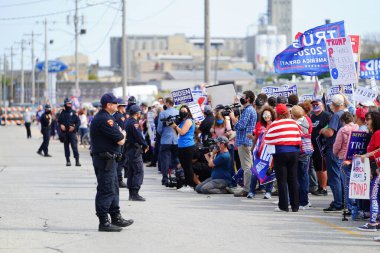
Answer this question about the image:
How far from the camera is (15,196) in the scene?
60.3 feet

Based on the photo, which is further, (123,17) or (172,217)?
(123,17)

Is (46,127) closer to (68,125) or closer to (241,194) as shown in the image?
(68,125)

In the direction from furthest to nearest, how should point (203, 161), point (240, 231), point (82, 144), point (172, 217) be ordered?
point (82, 144)
point (203, 161)
point (172, 217)
point (240, 231)

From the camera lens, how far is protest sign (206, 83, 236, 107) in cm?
2447

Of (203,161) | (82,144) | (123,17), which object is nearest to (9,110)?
(123,17)

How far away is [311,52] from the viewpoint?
21.7 meters

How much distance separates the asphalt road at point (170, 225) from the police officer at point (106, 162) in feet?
0.81

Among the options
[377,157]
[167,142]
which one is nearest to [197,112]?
[167,142]

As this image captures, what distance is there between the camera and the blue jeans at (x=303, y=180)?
16.2 metres

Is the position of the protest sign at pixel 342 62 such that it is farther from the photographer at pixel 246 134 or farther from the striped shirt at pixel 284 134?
the striped shirt at pixel 284 134

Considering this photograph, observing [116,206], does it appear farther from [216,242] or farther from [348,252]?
[348,252]

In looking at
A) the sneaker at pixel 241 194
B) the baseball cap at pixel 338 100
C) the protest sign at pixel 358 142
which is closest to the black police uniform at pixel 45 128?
the sneaker at pixel 241 194

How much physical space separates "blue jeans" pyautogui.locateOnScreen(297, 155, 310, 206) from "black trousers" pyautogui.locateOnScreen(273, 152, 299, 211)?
0.57 meters

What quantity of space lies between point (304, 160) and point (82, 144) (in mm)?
27667
